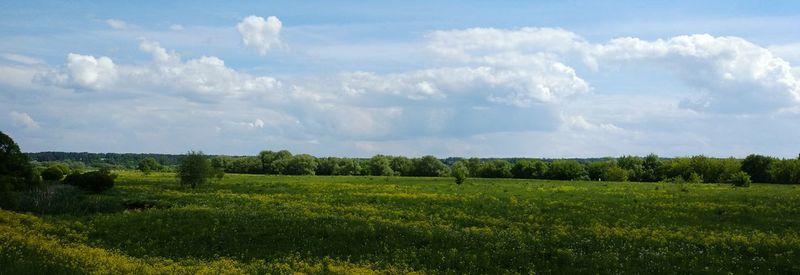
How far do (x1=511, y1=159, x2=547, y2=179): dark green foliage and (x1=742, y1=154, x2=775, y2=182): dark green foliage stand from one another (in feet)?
114

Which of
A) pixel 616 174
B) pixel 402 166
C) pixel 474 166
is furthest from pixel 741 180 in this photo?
pixel 402 166

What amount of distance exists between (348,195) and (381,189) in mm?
8593

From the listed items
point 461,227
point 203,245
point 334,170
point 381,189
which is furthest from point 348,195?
point 334,170

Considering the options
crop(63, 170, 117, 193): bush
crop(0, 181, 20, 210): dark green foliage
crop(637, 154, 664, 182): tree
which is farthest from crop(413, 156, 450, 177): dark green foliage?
crop(0, 181, 20, 210): dark green foliage

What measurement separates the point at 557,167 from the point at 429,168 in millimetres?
29610

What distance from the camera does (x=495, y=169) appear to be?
5177 inches

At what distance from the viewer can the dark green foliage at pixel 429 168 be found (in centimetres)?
13325

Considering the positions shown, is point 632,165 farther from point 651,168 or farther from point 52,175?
point 52,175

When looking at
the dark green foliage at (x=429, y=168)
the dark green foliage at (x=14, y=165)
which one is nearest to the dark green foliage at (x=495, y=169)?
the dark green foliage at (x=429, y=168)

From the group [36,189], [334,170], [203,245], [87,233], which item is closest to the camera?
[203,245]

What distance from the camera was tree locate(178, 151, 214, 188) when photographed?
69.1m

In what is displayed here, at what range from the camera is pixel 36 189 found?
49.8 meters

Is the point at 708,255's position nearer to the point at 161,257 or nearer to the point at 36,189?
the point at 161,257

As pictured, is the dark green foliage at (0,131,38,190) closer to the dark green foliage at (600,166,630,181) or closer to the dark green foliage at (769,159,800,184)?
the dark green foliage at (600,166,630,181)
